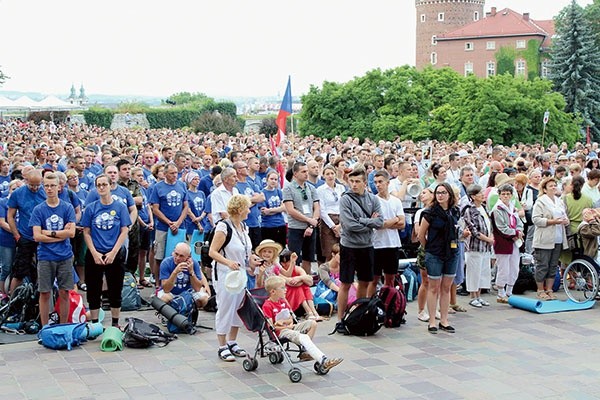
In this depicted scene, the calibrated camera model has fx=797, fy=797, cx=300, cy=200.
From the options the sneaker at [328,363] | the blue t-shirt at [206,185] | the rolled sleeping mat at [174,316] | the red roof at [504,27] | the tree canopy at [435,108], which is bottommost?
the sneaker at [328,363]

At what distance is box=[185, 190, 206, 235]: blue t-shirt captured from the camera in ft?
38.0

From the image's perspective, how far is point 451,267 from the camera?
948 cm

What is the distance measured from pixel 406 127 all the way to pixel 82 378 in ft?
154

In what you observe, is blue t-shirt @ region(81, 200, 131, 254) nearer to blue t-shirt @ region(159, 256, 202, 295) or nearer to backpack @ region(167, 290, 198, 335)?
blue t-shirt @ region(159, 256, 202, 295)

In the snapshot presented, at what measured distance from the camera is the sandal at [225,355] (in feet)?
26.7

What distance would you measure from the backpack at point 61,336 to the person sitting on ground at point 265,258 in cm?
201

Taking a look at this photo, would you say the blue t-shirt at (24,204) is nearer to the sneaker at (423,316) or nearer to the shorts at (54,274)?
the shorts at (54,274)

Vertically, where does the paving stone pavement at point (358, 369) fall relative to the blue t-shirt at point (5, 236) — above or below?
below

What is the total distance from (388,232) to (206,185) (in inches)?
152

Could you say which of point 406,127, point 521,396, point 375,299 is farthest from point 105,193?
point 406,127

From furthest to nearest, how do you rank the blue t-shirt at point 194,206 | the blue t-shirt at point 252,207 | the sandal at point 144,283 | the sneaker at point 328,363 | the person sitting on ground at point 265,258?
the sandal at point 144,283 < the blue t-shirt at point 194,206 < the blue t-shirt at point 252,207 < the person sitting on ground at point 265,258 < the sneaker at point 328,363

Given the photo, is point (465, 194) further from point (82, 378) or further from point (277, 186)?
point (82, 378)

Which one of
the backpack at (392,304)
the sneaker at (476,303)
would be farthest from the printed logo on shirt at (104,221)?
the sneaker at (476,303)

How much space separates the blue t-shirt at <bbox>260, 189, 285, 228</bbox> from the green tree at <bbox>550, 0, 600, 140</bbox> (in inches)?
1989
